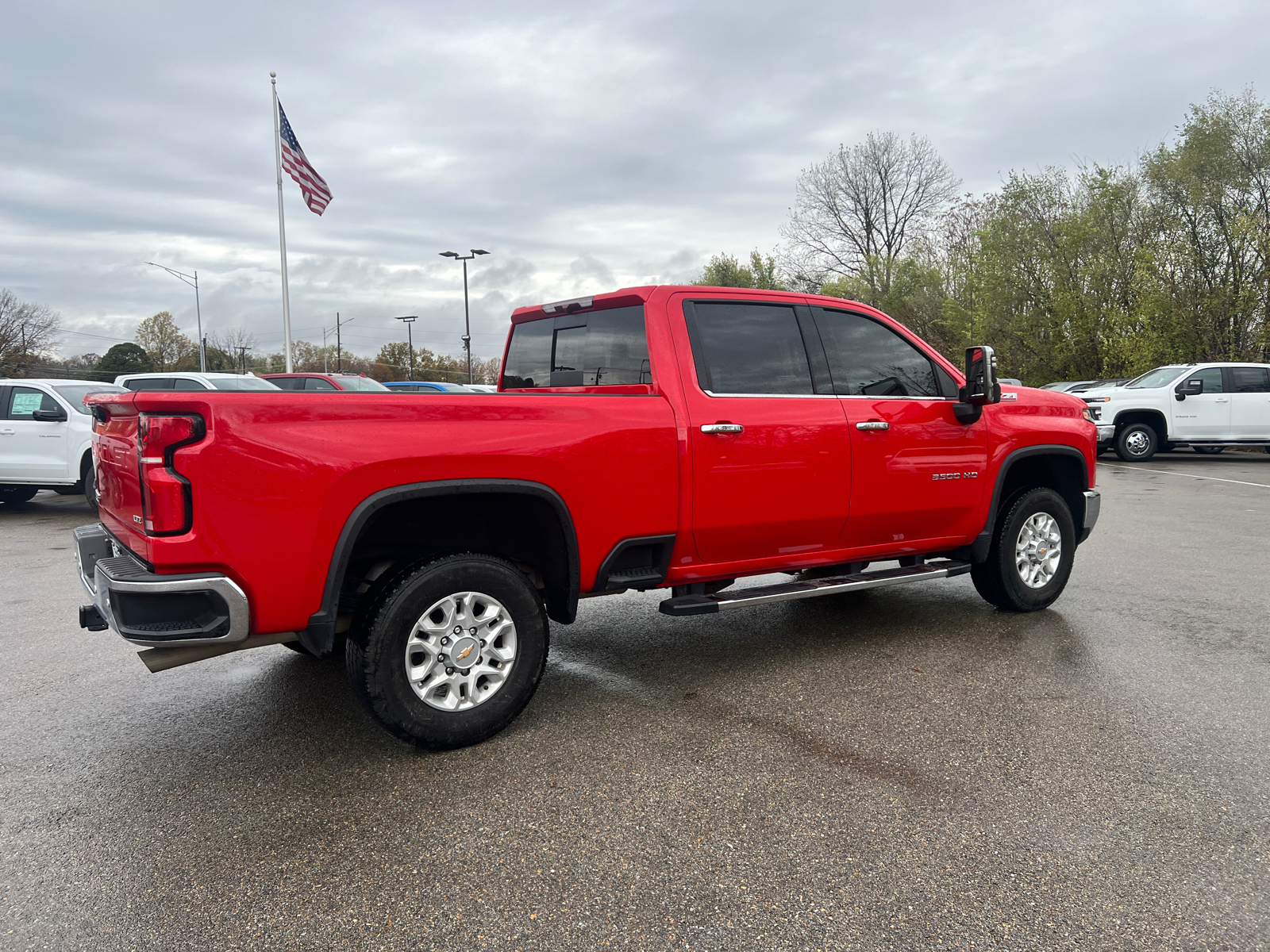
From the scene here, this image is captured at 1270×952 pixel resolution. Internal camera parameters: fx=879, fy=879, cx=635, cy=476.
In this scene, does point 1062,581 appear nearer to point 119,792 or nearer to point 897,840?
point 897,840

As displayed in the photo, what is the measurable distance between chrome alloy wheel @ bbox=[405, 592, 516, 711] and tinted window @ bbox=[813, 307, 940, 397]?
225cm

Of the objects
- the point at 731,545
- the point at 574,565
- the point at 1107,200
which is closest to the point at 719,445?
the point at 731,545

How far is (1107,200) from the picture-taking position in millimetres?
27000

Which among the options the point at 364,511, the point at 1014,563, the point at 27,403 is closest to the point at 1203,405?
the point at 1014,563

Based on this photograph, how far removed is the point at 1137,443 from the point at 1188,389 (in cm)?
136

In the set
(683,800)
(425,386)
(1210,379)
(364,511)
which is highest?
(1210,379)

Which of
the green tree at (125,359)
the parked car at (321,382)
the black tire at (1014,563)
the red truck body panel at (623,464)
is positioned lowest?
the black tire at (1014,563)

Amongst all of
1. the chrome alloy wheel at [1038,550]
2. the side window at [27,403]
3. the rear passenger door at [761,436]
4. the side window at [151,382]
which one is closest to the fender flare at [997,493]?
the chrome alloy wheel at [1038,550]

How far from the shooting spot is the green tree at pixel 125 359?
71.5 metres

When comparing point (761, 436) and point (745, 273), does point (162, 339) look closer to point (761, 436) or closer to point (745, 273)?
point (745, 273)

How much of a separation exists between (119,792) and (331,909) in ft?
4.27

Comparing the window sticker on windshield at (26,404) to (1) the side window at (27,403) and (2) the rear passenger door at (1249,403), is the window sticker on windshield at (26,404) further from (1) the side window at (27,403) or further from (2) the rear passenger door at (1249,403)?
(2) the rear passenger door at (1249,403)

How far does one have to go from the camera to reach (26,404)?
1097cm

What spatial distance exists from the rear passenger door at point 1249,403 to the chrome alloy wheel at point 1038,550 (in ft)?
46.6
